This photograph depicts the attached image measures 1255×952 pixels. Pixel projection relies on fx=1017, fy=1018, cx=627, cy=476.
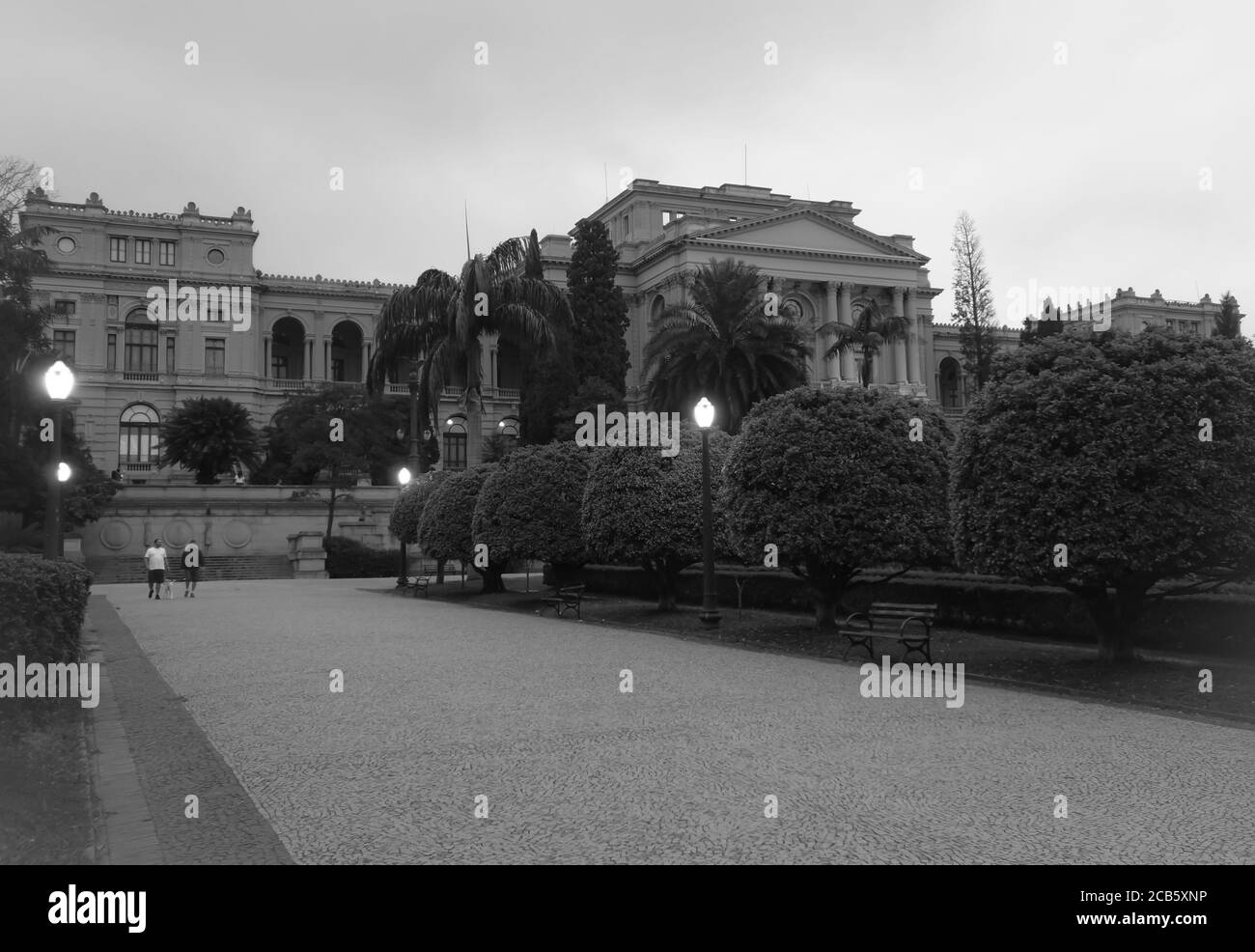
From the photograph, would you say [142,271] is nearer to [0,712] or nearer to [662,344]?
[662,344]

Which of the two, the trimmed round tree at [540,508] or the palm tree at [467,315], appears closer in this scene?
the trimmed round tree at [540,508]

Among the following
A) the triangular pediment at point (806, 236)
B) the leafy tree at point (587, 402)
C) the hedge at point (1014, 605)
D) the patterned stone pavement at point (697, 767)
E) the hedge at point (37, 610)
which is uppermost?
the triangular pediment at point (806, 236)

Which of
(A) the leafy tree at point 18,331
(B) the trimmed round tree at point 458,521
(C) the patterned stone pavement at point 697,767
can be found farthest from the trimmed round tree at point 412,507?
(C) the patterned stone pavement at point 697,767

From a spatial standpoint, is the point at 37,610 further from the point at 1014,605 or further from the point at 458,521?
the point at 458,521

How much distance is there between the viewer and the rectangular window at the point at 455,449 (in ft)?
260

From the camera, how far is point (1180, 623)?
14.2 metres

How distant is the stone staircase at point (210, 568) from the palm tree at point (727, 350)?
73.8 feet

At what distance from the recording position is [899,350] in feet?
262

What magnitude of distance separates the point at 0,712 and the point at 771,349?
3212 centimetres

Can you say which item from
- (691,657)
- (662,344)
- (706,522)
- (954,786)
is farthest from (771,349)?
(954,786)

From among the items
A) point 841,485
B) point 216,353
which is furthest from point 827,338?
point 841,485

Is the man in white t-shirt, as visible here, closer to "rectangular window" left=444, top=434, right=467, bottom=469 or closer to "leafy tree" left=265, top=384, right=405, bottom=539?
"leafy tree" left=265, top=384, right=405, bottom=539

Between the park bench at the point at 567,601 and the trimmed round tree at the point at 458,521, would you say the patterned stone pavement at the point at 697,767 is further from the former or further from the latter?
the trimmed round tree at the point at 458,521

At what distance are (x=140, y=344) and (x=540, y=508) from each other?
5920 centimetres
